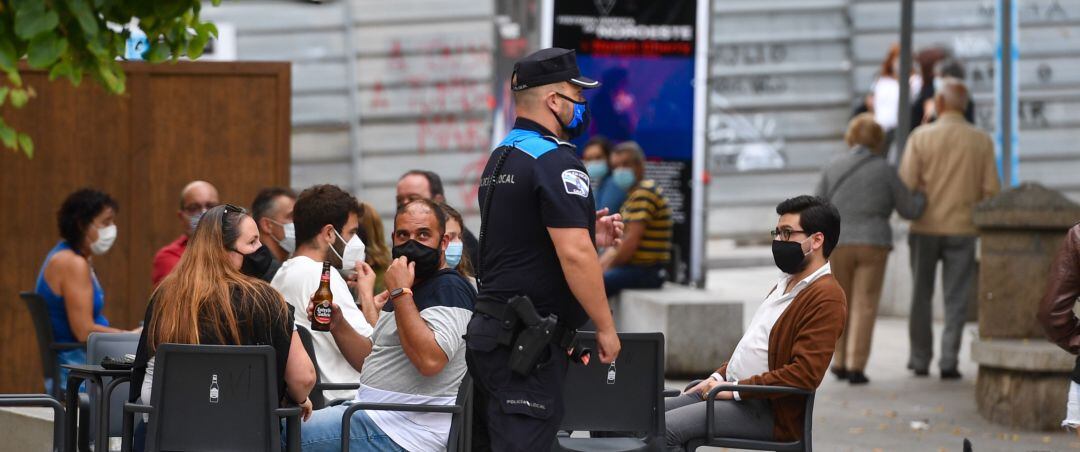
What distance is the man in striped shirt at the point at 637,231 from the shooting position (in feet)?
35.9

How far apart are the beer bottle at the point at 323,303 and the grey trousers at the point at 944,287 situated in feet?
20.3

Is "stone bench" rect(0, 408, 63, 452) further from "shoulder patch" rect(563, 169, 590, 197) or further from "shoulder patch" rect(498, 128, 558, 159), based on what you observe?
"shoulder patch" rect(563, 169, 590, 197)

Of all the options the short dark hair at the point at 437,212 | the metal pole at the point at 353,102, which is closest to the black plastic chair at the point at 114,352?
the short dark hair at the point at 437,212

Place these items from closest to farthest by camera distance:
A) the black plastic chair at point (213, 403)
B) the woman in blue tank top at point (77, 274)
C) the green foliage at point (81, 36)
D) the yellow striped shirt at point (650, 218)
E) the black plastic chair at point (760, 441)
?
1. the green foliage at point (81, 36)
2. the black plastic chair at point (213, 403)
3. the black plastic chair at point (760, 441)
4. the woman in blue tank top at point (77, 274)
5. the yellow striped shirt at point (650, 218)

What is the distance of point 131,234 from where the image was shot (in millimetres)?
9883

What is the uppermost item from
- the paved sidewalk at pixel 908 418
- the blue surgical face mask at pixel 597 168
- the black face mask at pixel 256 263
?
the blue surgical face mask at pixel 597 168

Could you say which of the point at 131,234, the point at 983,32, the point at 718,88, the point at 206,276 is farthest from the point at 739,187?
the point at 206,276

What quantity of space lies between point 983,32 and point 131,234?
11.0 metres

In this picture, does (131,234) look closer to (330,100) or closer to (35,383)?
(35,383)

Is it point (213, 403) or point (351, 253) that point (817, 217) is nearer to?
point (351, 253)

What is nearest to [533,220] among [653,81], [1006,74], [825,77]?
[653,81]

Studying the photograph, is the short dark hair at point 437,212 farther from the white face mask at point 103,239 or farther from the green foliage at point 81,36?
the white face mask at point 103,239

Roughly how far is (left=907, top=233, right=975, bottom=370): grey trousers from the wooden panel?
4.51 meters

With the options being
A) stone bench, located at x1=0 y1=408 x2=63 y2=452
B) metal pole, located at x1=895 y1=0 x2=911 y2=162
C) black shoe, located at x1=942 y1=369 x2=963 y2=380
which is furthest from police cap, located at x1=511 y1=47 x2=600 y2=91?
metal pole, located at x1=895 y1=0 x2=911 y2=162
